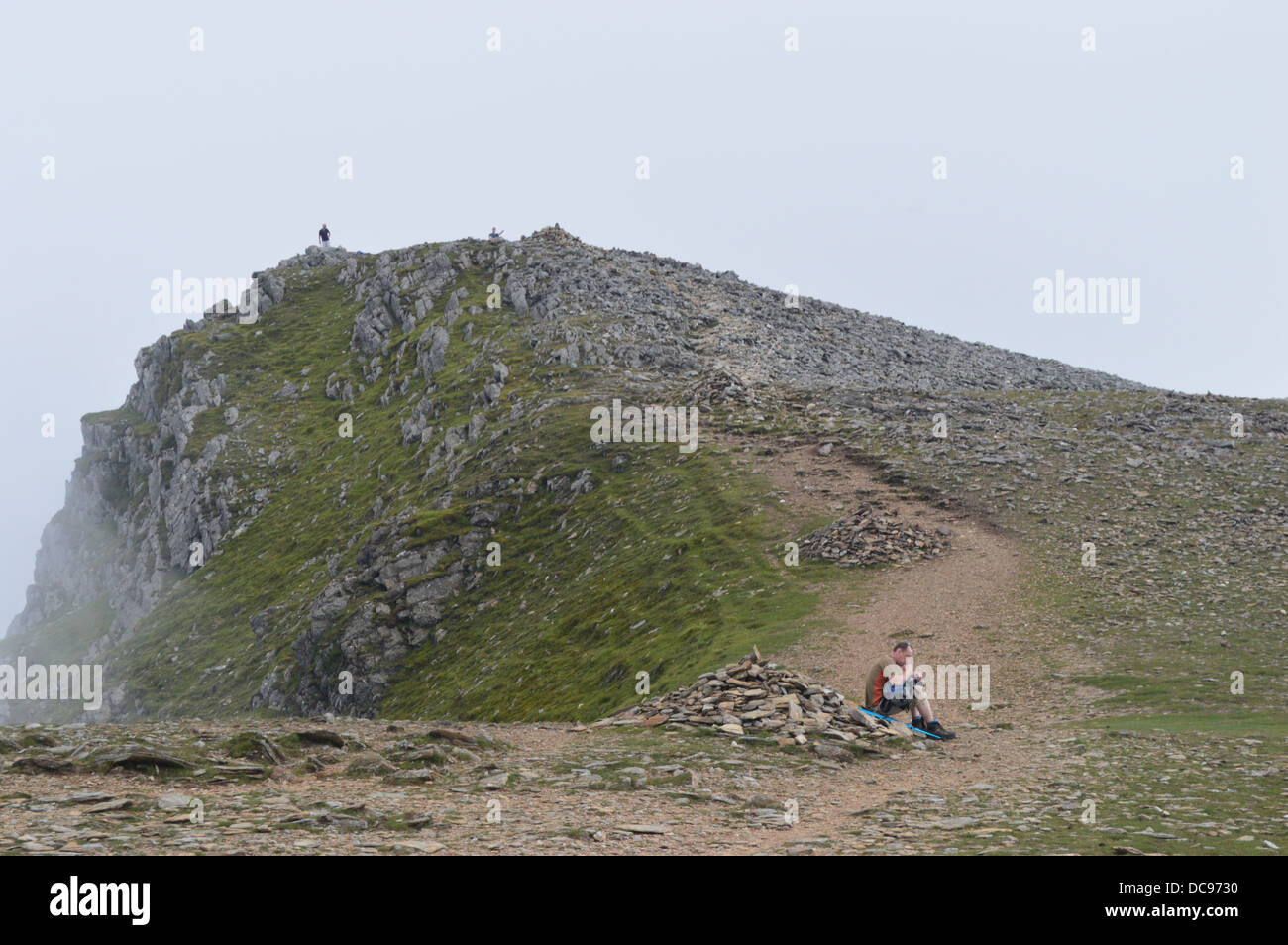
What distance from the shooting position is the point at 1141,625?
122 feet

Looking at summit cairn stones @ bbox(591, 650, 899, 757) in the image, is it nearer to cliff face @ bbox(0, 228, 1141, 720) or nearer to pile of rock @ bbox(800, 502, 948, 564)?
cliff face @ bbox(0, 228, 1141, 720)

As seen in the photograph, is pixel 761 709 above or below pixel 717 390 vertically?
below

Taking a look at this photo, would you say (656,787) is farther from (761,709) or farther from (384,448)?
(384,448)

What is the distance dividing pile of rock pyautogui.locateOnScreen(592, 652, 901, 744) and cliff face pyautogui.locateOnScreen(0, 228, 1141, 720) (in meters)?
9.47

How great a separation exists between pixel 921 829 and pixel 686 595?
31.0 metres

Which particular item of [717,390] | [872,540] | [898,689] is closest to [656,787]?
[898,689]

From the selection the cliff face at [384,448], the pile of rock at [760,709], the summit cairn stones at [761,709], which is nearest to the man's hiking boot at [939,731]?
the pile of rock at [760,709]

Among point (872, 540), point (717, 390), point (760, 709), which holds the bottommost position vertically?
point (760, 709)

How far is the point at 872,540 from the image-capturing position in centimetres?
4888

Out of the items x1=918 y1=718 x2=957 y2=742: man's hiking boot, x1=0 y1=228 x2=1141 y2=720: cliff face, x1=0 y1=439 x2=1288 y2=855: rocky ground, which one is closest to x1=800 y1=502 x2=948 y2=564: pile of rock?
x1=0 y1=228 x2=1141 y2=720: cliff face

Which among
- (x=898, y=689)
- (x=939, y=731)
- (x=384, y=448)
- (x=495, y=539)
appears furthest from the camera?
(x=384, y=448)

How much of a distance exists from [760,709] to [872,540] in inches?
914

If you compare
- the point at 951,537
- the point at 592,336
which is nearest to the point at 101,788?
the point at 951,537

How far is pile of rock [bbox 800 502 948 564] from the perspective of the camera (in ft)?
156
